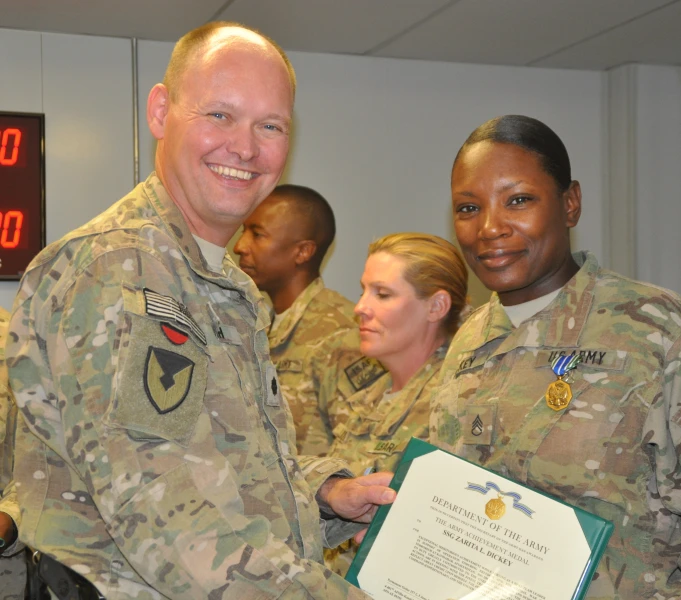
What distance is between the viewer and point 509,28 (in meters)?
4.05

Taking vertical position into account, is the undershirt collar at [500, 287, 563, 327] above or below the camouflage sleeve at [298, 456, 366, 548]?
above

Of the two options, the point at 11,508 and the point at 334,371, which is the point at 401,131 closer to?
the point at 334,371

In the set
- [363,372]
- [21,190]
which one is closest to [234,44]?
[363,372]

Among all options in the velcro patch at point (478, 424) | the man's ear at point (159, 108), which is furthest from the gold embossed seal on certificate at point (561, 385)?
the man's ear at point (159, 108)

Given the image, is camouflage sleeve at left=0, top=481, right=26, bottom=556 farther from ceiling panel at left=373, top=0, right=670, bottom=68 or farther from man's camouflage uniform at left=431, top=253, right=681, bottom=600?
ceiling panel at left=373, top=0, right=670, bottom=68

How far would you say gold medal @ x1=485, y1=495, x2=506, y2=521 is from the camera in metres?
1.72

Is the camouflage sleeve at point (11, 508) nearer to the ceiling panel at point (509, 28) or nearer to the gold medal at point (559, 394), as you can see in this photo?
the gold medal at point (559, 394)

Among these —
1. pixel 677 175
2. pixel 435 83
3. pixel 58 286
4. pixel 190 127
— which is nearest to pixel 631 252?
pixel 677 175

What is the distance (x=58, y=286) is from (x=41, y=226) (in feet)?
9.25

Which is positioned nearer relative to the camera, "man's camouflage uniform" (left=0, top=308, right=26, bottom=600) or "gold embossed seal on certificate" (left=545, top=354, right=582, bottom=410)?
"gold embossed seal on certificate" (left=545, top=354, right=582, bottom=410)

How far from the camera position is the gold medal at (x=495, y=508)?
1.72 metres

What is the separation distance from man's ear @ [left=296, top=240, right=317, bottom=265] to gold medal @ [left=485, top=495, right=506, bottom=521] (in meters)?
2.34

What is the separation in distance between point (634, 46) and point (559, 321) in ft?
9.64

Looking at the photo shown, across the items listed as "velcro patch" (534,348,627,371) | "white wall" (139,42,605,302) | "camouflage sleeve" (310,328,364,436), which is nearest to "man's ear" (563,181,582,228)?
"velcro patch" (534,348,627,371)
